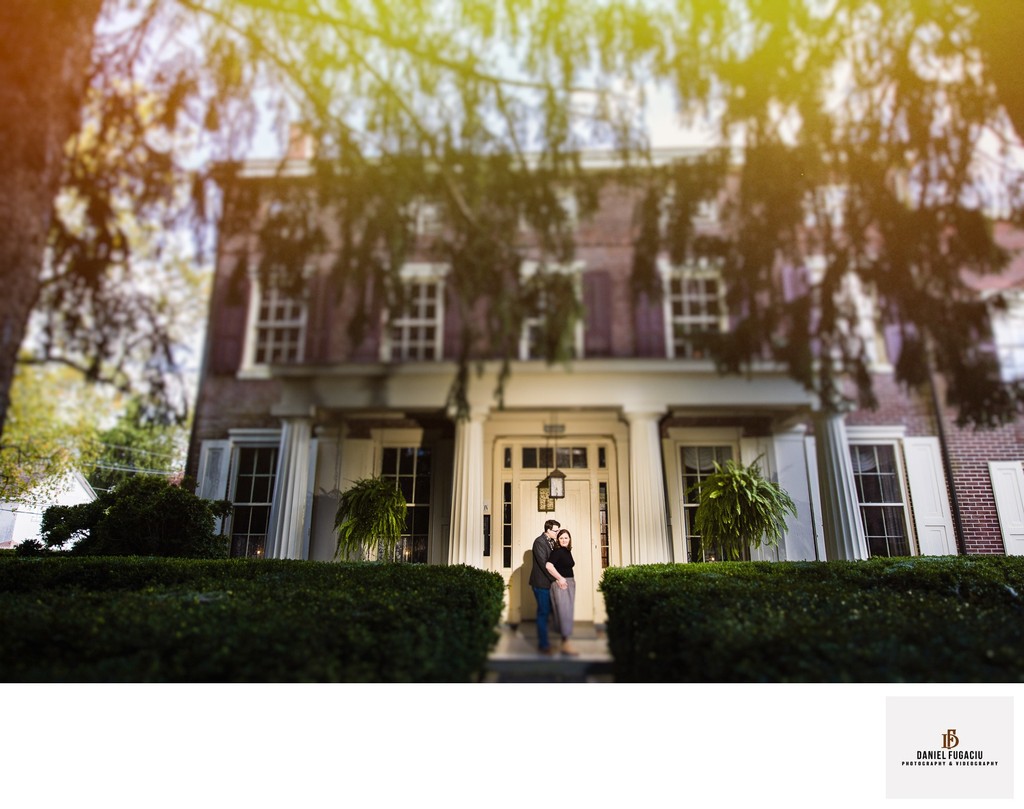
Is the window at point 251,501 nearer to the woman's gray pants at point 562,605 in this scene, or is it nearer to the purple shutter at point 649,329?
the woman's gray pants at point 562,605

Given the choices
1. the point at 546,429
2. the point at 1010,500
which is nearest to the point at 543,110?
the point at 546,429

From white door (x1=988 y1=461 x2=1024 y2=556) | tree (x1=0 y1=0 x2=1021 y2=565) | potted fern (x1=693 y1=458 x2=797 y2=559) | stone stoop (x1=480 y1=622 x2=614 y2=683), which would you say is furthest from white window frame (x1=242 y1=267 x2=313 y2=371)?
white door (x1=988 y1=461 x2=1024 y2=556)

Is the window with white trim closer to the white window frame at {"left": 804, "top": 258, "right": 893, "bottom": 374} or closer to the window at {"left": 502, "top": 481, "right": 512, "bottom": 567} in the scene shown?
the window at {"left": 502, "top": 481, "right": 512, "bottom": 567}

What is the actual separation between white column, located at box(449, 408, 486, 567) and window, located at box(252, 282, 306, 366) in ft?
4.91

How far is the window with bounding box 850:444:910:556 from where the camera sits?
4.40 m

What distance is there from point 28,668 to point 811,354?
505 centimetres

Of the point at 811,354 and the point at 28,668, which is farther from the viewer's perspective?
the point at 811,354

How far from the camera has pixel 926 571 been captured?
156 inches

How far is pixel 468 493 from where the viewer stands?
15.5 ft

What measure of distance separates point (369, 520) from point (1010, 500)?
15.9ft

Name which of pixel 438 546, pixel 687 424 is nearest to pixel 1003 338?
pixel 687 424

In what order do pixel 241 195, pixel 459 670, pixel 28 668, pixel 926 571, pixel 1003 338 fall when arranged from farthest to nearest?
pixel 241 195 → pixel 1003 338 → pixel 926 571 → pixel 459 670 → pixel 28 668

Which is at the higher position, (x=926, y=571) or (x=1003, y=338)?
(x=1003, y=338)

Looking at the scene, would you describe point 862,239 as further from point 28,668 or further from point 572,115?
point 28,668
